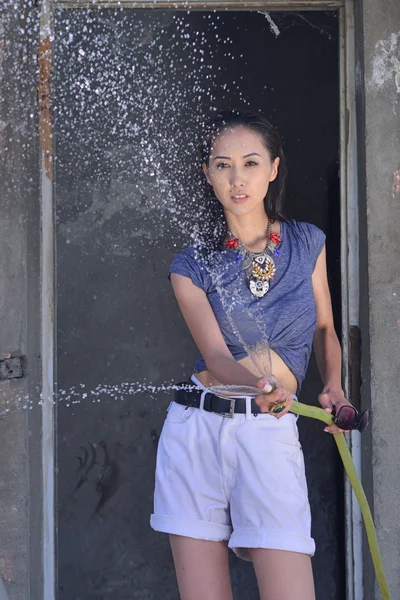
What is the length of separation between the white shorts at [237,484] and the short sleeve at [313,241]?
536mm

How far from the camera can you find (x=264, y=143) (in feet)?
9.74

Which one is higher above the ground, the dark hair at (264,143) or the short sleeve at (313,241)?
the dark hair at (264,143)

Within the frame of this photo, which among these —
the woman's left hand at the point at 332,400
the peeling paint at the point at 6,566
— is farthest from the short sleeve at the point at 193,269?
the peeling paint at the point at 6,566

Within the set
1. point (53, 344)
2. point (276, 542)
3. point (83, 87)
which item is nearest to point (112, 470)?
Answer: point (53, 344)

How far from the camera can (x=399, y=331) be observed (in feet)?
11.0

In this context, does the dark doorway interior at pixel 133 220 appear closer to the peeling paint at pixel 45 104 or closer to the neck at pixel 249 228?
the peeling paint at pixel 45 104

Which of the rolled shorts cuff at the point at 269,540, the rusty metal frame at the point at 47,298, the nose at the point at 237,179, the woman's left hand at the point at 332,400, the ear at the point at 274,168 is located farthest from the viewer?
the rusty metal frame at the point at 47,298

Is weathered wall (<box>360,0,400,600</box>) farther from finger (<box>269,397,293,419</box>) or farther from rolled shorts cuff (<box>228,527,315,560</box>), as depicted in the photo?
finger (<box>269,397,293,419</box>)

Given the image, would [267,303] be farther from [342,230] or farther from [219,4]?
[219,4]

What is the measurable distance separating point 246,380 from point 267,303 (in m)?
0.35

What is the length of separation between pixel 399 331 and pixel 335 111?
0.93 meters

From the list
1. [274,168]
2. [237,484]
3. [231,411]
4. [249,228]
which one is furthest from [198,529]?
[274,168]

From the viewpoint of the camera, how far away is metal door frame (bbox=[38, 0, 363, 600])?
3541mm

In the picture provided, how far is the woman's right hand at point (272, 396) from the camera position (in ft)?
7.75
